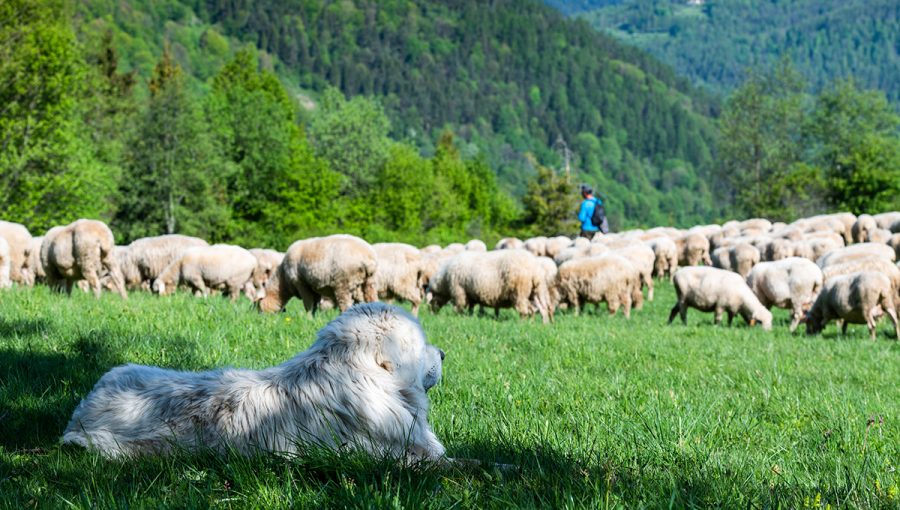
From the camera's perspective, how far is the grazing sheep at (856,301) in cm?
1346

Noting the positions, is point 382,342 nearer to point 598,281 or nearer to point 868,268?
point 598,281

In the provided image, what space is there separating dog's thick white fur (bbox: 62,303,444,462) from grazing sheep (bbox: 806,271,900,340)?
12570 millimetres

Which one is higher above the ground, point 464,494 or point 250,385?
point 250,385

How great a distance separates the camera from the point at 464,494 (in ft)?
8.76

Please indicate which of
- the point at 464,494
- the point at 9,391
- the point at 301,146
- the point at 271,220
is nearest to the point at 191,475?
the point at 464,494

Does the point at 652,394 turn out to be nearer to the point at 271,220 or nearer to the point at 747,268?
the point at 747,268

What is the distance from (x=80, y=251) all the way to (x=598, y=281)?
424 inches

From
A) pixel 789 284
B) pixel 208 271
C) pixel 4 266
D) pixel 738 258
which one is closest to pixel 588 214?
pixel 738 258

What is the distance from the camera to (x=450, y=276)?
15.6 meters

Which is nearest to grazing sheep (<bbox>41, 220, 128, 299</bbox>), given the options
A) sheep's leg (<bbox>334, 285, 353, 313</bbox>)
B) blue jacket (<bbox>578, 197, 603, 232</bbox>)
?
sheep's leg (<bbox>334, 285, 353, 313</bbox>)

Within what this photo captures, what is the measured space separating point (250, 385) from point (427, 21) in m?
202

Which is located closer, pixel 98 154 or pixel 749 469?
pixel 749 469

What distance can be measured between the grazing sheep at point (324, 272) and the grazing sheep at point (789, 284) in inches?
393

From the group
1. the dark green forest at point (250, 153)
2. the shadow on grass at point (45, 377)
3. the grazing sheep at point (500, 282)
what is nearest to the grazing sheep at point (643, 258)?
the grazing sheep at point (500, 282)
